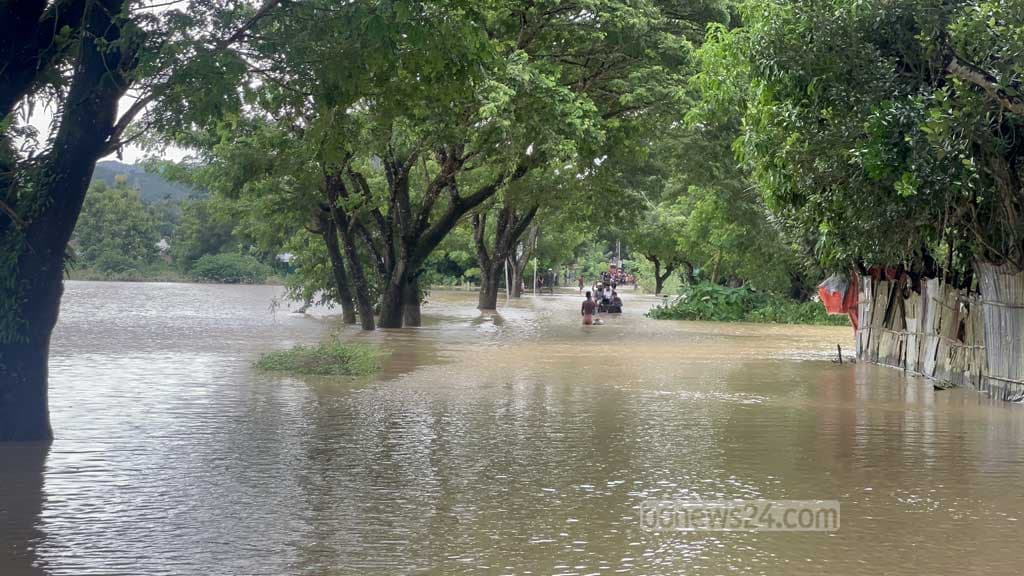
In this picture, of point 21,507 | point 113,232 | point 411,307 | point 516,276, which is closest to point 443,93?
point 21,507

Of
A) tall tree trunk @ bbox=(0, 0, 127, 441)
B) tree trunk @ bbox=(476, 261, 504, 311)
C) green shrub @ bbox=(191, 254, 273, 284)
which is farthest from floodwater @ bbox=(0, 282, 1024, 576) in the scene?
green shrub @ bbox=(191, 254, 273, 284)

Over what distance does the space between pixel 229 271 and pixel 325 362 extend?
8427cm

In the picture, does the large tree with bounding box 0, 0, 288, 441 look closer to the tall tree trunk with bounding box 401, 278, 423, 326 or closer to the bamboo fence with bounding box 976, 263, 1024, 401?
the bamboo fence with bounding box 976, 263, 1024, 401

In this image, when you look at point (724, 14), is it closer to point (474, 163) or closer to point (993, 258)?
point (474, 163)

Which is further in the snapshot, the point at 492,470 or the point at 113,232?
the point at 113,232

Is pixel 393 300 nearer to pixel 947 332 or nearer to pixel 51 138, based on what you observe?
pixel 947 332

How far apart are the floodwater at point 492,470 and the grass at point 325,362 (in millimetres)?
478

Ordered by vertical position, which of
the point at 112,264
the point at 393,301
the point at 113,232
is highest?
the point at 113,232

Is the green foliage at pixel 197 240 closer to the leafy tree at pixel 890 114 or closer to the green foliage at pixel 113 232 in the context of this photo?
the green foliage at pixel 113 232

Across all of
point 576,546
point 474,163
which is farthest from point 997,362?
point 474,163

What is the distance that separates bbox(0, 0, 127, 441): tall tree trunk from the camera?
10.9 m

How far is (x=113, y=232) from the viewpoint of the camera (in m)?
99.2

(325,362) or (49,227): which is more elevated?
(49,227)

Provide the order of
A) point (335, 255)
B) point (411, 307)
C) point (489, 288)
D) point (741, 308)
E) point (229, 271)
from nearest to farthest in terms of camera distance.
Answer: point (335, 255) < point (411, 307) < point (741, 308) < point (489, 288) < point (229, 271)
